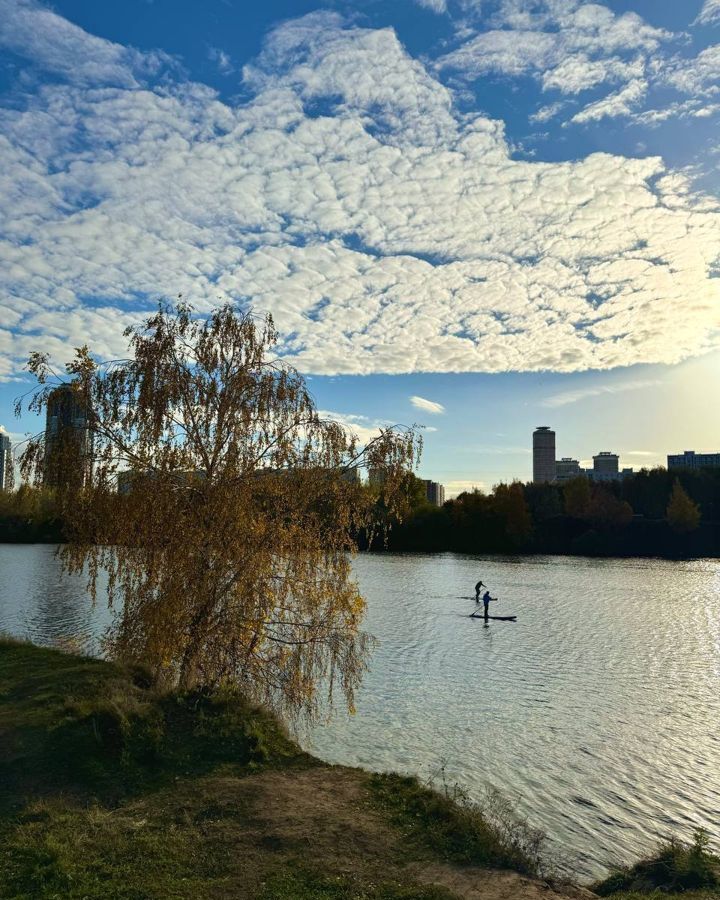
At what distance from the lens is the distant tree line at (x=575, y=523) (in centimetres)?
10500

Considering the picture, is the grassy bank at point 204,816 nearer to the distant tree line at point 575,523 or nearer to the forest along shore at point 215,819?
Answer: the forest along shore at point 215,819

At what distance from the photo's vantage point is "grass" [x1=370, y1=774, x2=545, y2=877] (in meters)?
9.79

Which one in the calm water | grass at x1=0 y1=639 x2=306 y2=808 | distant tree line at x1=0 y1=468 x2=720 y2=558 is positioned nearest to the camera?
grass at x1=0 y1=639 x2=306 y2=808

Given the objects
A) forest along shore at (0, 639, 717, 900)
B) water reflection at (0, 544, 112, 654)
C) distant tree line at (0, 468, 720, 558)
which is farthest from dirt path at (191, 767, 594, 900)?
distant tree line at (0, 468, 720, 558)

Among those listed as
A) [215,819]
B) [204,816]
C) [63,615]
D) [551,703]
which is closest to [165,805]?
[204,816]

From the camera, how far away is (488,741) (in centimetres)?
1717

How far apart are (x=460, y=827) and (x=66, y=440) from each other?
1072cm

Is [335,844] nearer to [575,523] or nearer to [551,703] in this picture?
[551,703]

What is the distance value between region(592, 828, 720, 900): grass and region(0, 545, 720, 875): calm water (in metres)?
0.95

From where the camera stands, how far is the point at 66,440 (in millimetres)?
14531

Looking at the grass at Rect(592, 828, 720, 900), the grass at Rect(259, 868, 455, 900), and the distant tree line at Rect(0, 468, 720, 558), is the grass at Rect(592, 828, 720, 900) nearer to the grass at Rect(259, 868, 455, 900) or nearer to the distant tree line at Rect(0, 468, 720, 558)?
the grass at Rect(259, 868, 455, 900)

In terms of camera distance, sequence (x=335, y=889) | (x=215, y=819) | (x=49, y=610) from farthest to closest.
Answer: (x=49, y=610)
(x=215, y=819)
(x=335, y=889)

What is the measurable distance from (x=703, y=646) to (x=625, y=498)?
94858 millimetres

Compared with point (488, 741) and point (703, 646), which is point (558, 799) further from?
point (703, 646)
